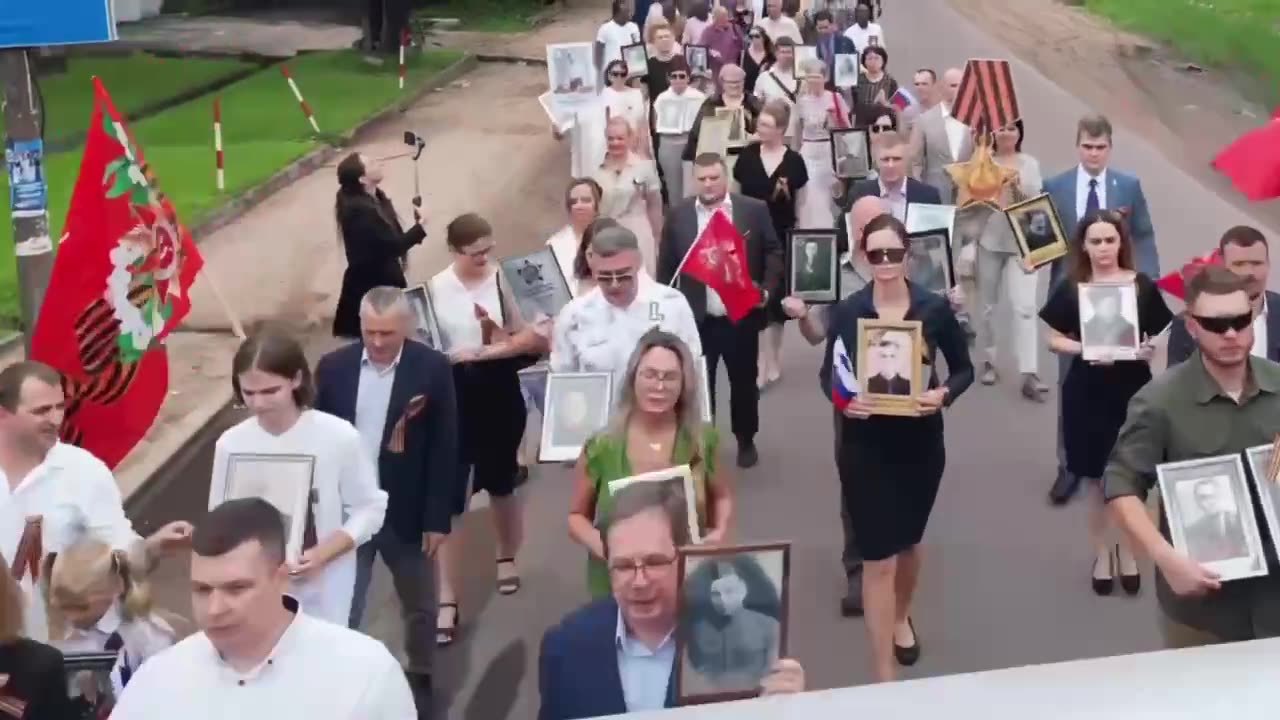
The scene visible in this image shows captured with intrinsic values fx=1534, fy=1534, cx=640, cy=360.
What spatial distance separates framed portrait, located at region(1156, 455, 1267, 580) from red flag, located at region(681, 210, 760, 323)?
3745 mm

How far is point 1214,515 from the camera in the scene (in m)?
4.34

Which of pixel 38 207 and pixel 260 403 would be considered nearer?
pixel 260 403

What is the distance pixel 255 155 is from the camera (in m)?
20.0

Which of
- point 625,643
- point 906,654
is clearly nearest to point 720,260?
point 906,654

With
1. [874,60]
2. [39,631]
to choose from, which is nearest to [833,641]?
[39,631]

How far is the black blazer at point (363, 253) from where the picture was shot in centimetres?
841

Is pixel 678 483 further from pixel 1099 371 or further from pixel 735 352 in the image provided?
pixel 735 352

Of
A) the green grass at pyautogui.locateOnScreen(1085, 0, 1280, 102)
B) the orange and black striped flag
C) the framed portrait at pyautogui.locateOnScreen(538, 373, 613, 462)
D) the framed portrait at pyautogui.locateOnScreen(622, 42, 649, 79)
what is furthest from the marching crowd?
the green grass at pyautogui.locateOnScreen(1085, 0, 1280, 102)

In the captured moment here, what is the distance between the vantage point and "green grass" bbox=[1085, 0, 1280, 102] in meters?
27.8

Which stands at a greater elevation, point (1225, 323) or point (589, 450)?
point (1225, 323)

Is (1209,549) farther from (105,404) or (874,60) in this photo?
(874,60)

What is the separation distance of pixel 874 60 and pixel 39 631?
11242 millimetres

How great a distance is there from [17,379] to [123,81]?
23728 mm

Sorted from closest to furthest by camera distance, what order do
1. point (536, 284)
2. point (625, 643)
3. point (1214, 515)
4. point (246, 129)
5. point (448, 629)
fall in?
point (625, 643) → point (1214, 515) → point (448, 629) → point (536, 284) → point (246, 129)
